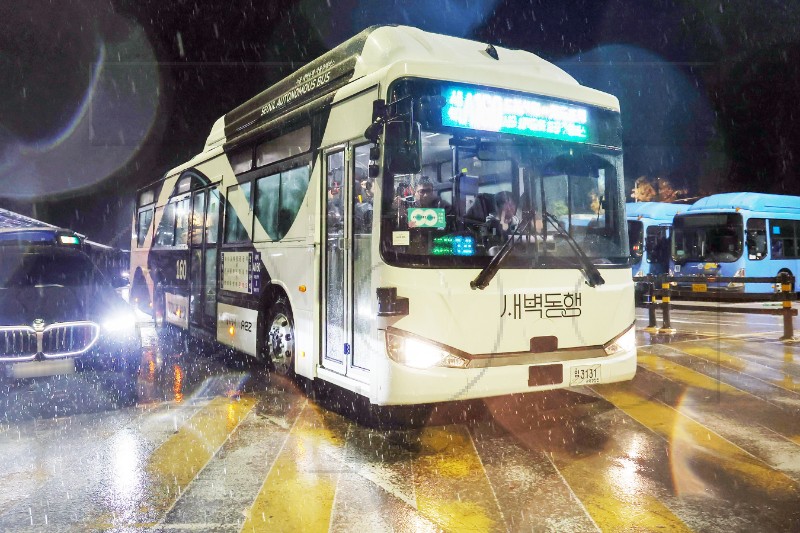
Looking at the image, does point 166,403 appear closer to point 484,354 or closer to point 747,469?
point 484,354

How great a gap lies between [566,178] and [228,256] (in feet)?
16.4

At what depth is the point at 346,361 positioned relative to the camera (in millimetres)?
6105

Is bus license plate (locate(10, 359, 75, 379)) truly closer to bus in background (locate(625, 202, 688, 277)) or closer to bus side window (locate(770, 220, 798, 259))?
bus in background (locate(625, 202, 688, 277))

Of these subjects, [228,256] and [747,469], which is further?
[228,256]

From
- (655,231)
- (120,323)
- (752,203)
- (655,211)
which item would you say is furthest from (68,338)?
(655,211)

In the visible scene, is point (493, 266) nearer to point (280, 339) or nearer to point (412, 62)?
point (412, 62)

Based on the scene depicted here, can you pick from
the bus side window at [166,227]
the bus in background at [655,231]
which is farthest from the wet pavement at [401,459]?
the bus in background at [655,231]

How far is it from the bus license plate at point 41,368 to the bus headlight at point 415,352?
11.7 ft

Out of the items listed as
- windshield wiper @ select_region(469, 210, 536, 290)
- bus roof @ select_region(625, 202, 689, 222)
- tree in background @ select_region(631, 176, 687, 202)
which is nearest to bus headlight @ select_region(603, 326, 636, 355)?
windshield wiper @ select_region(469, 210, 536, 290)

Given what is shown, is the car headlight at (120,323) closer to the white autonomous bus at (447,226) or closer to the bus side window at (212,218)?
the white autonomous bus at (447,226)

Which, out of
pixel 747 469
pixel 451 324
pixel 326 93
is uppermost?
pixel 326 93

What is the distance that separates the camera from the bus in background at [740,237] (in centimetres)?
2034

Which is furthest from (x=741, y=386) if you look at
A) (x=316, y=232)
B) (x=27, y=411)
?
(x=27, y=411)

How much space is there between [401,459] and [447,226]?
1960mm
